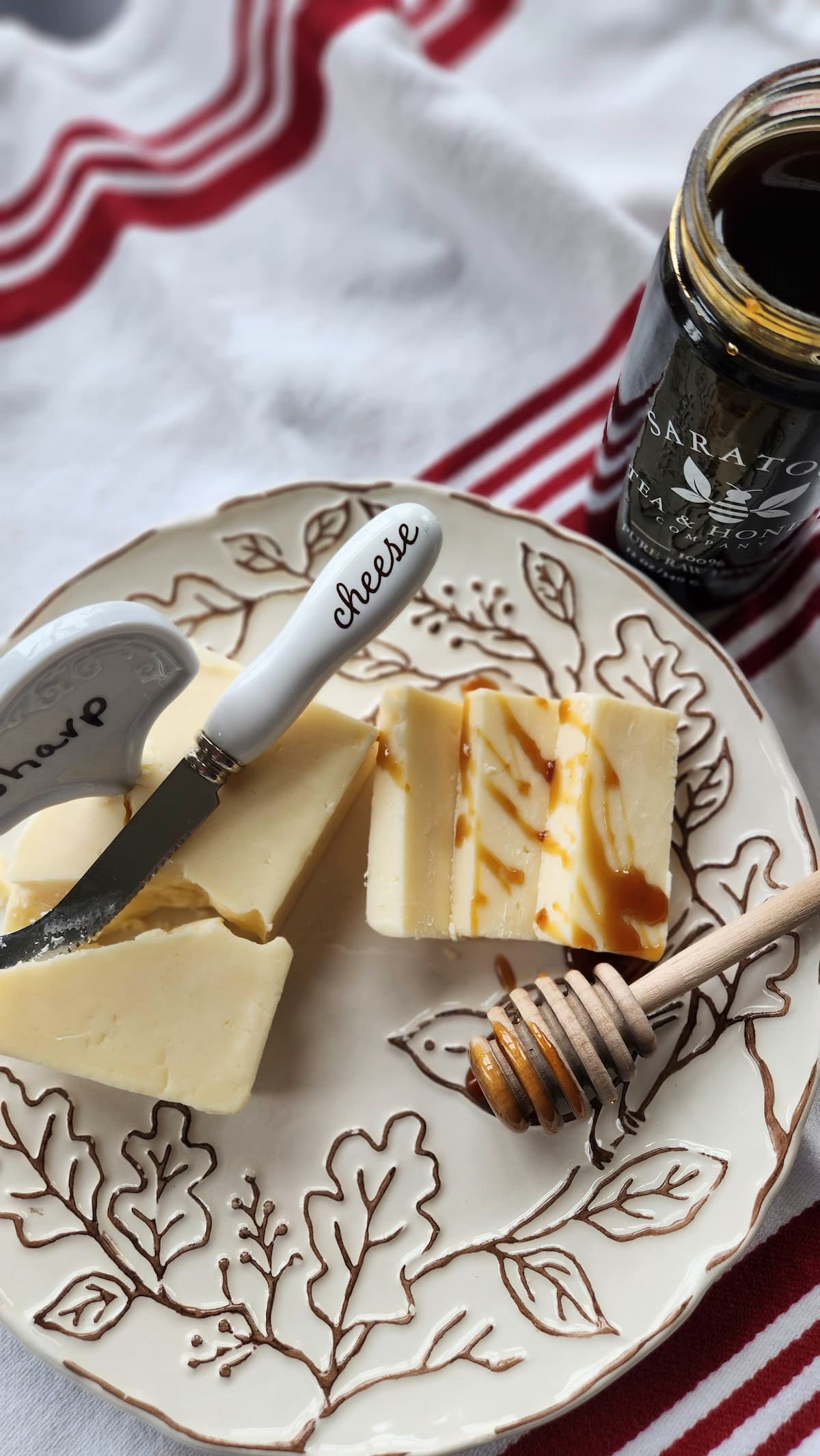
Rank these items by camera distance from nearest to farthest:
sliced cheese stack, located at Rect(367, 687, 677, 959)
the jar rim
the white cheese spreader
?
the jar rim
the white cheese spreader
sliced cheese stack, located at Rect(367, 687, 677, 959)

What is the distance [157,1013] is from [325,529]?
22.3 inches

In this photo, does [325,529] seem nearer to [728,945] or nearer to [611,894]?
[611,894]

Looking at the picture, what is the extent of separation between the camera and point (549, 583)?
4.10 ft

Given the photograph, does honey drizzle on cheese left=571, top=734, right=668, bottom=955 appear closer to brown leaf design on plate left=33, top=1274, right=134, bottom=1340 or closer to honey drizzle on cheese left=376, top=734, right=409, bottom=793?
honey drizzle on cheese left=376, top=734, right=409, bottom=793

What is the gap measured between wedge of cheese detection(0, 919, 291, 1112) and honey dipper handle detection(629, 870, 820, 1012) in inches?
14.4

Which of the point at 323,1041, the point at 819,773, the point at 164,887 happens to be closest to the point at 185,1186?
the point at 323,1041

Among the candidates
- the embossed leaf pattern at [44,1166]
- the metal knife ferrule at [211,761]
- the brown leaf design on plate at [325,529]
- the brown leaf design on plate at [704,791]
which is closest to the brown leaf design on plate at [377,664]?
the brown leaf design on plate at [325,529]

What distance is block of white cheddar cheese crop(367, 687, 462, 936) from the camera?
1070 millimetres

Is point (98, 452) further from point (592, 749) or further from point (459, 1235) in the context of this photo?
point (459, 1235)

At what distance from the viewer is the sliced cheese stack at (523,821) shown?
1.07 metres

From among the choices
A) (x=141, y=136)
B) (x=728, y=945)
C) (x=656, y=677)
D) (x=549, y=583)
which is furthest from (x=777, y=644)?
(x=141, y=136)

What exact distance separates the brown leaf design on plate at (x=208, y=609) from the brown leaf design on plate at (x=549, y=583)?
32cm

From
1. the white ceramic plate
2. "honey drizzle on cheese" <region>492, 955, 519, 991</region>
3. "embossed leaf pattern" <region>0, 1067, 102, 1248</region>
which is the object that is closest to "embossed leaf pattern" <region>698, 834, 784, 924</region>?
the white ceramic plate

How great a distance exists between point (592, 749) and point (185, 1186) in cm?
Result: 60
